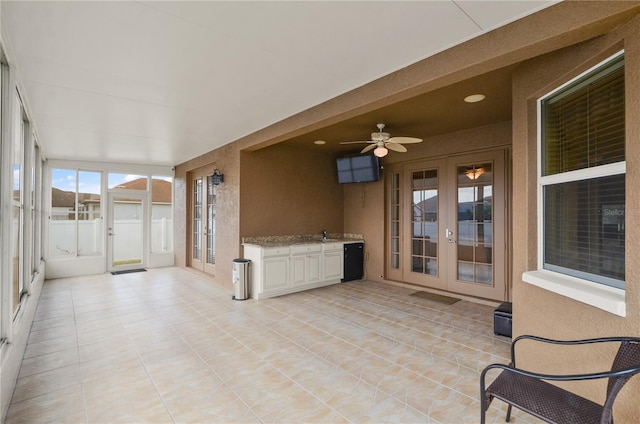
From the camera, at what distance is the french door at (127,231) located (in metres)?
7.78

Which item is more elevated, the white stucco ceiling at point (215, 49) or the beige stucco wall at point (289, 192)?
the white stucco ceiling at point (215, 49)

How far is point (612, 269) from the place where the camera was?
1.98 m

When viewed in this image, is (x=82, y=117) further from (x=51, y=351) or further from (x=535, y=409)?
(x=535, y=409)

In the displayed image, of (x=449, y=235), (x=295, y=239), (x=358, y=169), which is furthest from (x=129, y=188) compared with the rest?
(x=449, y=235)

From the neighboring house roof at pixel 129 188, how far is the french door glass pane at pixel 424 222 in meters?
6.45

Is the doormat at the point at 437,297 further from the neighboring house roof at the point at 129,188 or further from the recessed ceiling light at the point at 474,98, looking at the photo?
the neighboring house roof at the point at 129,188

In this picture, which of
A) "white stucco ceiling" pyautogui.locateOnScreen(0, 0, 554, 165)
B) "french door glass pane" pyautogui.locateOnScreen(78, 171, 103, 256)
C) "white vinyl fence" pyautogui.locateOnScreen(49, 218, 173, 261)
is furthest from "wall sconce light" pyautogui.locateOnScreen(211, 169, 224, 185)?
"french door glass pane" pyautogui.locateOnScreen(78, 171, 103, 256)

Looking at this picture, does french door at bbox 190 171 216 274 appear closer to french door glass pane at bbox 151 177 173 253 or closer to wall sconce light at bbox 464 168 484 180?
french door glass pane at bbox 151 177 173 253

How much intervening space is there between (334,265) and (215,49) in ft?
14.7

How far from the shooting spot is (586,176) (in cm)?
212

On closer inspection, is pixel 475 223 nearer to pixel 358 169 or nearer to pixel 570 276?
pixel 358 169

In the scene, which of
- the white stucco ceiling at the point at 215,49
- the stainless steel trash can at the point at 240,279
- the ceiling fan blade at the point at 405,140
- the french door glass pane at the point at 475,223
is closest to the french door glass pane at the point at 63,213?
the white stucco ceiling at the point at 215,49

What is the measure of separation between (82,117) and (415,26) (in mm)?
4351

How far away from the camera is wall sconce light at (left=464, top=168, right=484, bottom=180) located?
16.5 ft
